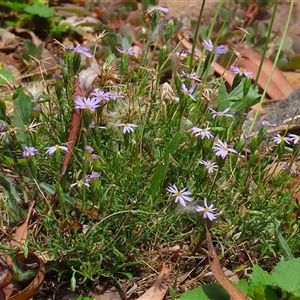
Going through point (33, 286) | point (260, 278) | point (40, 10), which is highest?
point (260, 278)

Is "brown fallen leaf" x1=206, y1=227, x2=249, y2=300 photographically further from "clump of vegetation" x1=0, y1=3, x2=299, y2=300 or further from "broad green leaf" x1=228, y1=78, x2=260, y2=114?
"broad green leaf" x1=228, y1=78, x2=260, y2=114

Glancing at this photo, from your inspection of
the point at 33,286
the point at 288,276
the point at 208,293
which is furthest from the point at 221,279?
the point at 33,286

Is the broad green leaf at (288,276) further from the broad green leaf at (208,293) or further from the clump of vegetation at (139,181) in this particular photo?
the broad green leaf at (208,293)

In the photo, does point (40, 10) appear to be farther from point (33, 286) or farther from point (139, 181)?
point (33, 286)

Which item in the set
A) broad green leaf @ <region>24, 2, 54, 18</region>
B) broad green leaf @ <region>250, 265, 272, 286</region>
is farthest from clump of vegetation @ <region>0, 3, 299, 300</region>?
broad green leaf @ <region>24, 2, 54, 18</region>

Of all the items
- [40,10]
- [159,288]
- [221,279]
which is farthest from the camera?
[40,10]

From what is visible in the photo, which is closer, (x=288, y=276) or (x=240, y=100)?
(x=288, y=276)

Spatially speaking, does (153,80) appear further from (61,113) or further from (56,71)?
(56,71)

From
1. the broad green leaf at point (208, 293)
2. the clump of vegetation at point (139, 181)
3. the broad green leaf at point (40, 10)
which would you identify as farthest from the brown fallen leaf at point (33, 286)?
the broad green leaf at point (40, 10)
